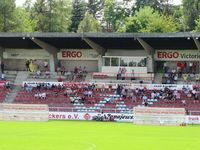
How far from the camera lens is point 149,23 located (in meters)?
95.0

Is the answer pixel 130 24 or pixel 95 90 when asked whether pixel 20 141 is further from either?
pixel 130 24

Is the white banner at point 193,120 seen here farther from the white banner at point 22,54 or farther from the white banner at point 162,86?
the white banner at point 22,54

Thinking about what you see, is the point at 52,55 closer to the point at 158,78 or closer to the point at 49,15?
the point at 158,78

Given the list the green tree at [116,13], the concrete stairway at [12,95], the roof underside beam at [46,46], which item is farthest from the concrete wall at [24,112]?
the green tree at [116,13]

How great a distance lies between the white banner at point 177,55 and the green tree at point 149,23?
35.0 meters

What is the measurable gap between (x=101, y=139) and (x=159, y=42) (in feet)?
87.9

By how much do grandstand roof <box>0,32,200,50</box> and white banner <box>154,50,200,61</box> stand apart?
0.50 meters

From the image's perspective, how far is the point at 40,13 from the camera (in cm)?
9450

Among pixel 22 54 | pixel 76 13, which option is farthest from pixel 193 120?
pixel 76 13

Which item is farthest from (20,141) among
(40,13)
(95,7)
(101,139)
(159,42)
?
(95,7)

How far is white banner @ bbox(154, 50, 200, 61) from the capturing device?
57156 mm

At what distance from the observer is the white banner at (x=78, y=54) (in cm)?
6084

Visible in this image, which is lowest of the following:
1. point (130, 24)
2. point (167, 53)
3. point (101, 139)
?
point (101, 139)

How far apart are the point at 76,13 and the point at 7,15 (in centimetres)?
3208
